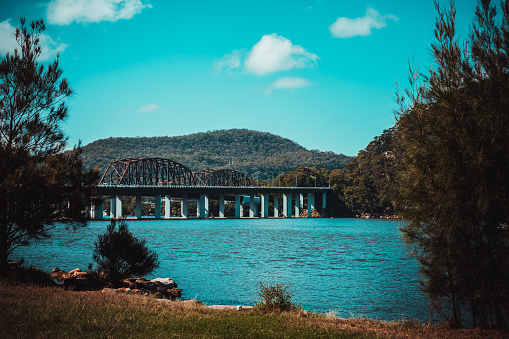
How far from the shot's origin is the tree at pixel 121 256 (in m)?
23.4

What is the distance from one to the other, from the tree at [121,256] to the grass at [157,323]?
26.8 feet

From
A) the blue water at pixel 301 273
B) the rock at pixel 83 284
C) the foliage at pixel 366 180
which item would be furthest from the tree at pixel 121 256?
the foliage at pixel 366 180

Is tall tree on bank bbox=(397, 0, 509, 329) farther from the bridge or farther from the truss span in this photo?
the truss span

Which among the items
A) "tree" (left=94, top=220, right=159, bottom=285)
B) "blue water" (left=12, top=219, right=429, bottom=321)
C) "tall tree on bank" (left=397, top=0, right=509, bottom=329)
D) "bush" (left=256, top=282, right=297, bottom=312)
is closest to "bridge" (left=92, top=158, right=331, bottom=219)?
"blue water" (left=12, top=219, right=429, bottom=321)

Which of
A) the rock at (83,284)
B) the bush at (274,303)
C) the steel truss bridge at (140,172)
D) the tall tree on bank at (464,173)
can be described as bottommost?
the rock at (83,284)

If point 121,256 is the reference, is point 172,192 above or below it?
above

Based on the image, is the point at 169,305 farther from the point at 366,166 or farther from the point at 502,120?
the point at 366,166

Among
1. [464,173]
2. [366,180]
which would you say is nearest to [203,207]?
[366,180]

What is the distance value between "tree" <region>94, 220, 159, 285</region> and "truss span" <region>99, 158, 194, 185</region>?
11839 centimetres

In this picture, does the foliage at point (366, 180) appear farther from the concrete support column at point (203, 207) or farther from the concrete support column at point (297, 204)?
the concrete support column at point (203, 207)

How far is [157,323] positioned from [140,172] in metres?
145

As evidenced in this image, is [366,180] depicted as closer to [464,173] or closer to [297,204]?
[297,204]

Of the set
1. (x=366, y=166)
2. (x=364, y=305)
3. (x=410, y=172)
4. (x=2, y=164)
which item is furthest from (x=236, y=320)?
(x=366, y=166)

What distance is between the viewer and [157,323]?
11.6 metres
